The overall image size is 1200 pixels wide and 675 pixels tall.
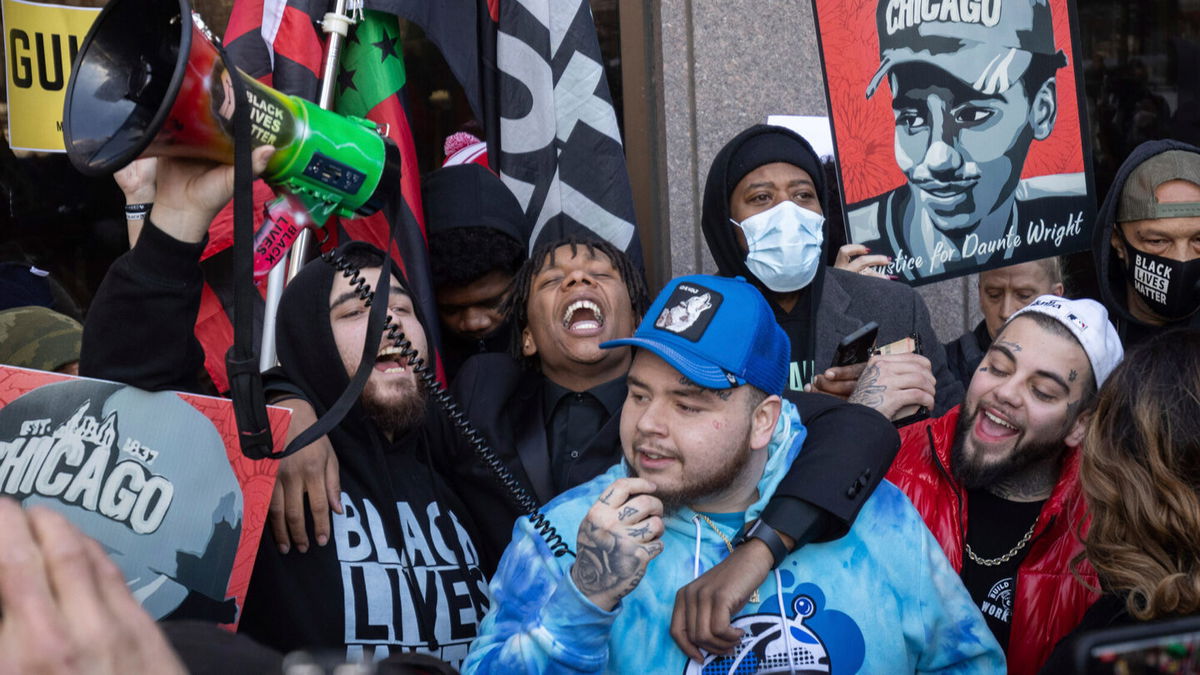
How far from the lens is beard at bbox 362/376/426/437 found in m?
3.28

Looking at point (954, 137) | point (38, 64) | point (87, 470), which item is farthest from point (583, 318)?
point (38, 64)

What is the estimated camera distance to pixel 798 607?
268 centimetres

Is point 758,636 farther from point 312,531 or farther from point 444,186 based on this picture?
point 444,186

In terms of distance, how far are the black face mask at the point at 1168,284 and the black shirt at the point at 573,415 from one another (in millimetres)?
1722

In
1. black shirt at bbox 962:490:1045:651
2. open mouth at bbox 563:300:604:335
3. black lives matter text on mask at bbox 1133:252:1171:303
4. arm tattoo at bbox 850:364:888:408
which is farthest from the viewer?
black lives matter text on mask at bbox 1133:252:1171:303

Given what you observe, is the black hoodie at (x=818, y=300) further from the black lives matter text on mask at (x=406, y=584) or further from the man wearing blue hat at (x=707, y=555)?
the black lives matter text on mask at (x=406, y=584)

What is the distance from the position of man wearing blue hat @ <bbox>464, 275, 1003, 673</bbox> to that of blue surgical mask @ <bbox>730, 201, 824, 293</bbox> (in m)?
1.17

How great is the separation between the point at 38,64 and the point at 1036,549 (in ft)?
11.7

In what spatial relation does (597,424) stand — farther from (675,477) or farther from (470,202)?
(470,202)

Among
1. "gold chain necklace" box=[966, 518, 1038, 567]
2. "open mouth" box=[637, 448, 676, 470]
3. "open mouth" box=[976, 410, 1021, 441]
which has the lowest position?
"gold chain necklace" box=[966, 518, 1038, 567]

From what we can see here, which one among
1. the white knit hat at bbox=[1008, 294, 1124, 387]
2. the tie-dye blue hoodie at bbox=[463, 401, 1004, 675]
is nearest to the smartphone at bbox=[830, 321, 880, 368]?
the white knit hat at bbox=[1008, 294, 1124, 387]

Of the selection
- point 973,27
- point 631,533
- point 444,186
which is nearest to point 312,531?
point 631,533

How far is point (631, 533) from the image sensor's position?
8.03 ft

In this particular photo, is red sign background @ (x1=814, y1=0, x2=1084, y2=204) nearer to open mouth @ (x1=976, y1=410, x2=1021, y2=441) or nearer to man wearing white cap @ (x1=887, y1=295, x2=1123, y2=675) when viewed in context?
man wearing white cap @ (x1=887, y1=295, x2=1123, y2=675)
